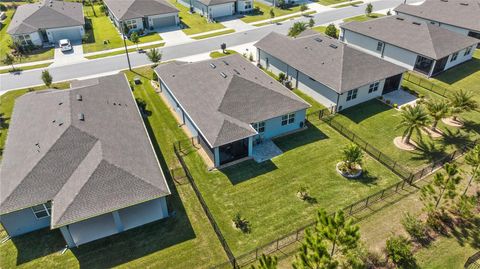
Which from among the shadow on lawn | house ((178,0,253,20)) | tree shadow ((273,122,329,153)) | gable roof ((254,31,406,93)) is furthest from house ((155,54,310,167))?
house ((178,0,253,20))

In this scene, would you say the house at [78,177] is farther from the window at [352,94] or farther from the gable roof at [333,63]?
the window at [352,94]

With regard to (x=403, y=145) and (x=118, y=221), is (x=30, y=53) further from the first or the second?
(x=403, y=145)

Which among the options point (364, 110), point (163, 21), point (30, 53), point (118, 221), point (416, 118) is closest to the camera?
point (118, 221)

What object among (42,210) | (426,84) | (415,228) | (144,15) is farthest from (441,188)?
(144,15)

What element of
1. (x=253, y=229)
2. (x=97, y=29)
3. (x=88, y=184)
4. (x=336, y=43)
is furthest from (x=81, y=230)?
(x=97, y=29)

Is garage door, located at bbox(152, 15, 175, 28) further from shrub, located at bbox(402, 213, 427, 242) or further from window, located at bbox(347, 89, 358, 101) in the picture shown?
shrub, located at bbox(402, 213, 427, 242)

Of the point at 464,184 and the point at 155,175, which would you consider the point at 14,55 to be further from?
the point at 464,184
